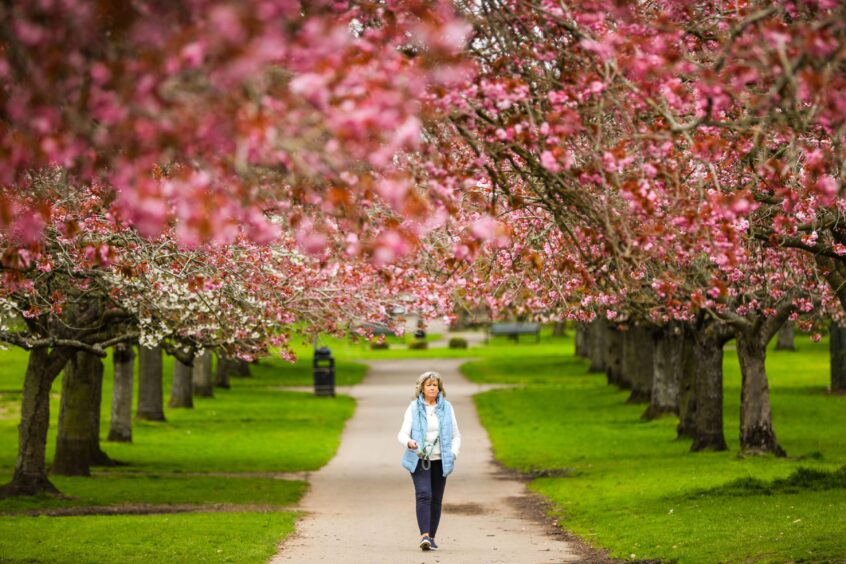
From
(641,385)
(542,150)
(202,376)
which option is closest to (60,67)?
(542,150)

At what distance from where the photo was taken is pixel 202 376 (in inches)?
1813

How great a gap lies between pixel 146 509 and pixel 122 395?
1041 cm

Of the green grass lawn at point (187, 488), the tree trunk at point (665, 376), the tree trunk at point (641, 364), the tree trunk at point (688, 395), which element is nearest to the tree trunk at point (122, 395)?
the green grass lawn at point (187, 488)

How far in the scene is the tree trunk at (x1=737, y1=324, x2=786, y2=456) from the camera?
23.6 meters

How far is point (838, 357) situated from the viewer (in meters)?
42.2

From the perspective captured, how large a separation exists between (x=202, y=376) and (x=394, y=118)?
41010 mm

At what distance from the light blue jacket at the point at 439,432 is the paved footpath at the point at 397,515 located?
0.98m

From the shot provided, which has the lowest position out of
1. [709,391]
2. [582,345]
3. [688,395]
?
[688,395]

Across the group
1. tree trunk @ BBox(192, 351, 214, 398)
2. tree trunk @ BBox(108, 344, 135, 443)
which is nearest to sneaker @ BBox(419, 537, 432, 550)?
tree trunk @ BBox(108, 344, 135, 443)

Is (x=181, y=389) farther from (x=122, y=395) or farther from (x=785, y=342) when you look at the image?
(x=785, y=342)

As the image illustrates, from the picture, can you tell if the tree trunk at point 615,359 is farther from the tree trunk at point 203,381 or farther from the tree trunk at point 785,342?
the tree trunk at point 785,342

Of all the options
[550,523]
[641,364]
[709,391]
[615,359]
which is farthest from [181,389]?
[550,523]

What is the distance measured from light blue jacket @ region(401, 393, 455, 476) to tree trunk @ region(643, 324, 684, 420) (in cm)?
2012

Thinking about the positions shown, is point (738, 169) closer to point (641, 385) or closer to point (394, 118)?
point (394, 118)
